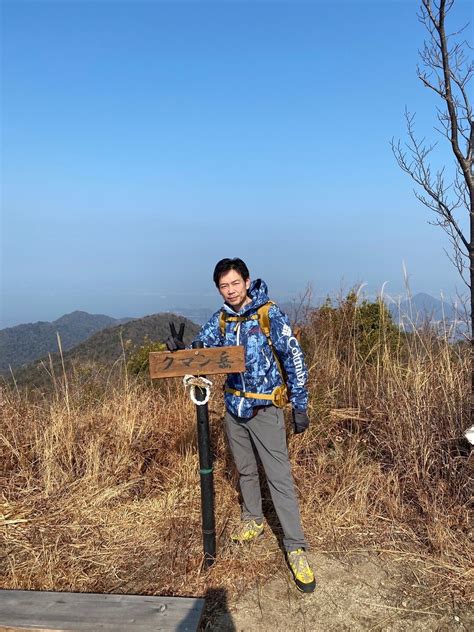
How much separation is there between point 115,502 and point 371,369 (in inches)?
96.4

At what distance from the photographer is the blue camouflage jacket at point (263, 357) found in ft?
8.00

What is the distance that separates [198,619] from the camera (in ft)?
6.35

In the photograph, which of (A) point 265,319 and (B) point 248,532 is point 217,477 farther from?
(A) point 265,319

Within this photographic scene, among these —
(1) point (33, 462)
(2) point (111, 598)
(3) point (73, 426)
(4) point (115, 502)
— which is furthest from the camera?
(3) point (73, 426)

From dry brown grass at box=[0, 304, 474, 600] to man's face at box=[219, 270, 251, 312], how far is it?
1513 millimetres

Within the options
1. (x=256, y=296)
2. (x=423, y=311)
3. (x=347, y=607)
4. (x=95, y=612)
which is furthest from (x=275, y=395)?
(x=423, y=311)

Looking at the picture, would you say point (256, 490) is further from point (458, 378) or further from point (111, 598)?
point (458, 378)

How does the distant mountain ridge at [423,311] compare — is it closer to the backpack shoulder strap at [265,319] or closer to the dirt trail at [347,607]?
the backpack shoulder strap at [265,319]

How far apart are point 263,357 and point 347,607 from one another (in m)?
1.34

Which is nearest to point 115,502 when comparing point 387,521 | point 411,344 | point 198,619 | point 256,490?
point 256,490

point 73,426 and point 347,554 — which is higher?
point 73,426

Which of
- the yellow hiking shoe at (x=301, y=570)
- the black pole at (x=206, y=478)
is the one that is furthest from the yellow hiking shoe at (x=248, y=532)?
the yellow hiking shoe at (x=301, y=570)

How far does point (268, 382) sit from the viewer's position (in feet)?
8.17

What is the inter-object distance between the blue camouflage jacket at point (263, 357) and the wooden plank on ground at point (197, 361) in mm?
161
